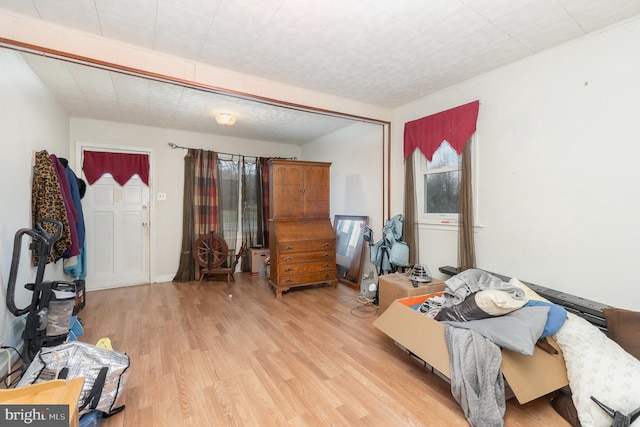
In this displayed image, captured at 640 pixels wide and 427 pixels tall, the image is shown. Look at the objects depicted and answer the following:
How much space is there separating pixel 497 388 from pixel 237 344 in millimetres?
1949

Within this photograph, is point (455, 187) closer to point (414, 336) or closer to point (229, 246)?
point (414, 336)

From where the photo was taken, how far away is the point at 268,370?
203 centimetres

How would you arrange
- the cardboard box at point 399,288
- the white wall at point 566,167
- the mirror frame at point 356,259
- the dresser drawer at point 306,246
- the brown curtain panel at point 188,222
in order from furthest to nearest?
1. the brown curtain panel at point 188,222
2. the mirror frame at point 356,259
3. the dresser drawer at point 306,246
4. the cardboard box at point 399,288
5. the white wall at point 566,167

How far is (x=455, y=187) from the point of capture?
9.80 feet

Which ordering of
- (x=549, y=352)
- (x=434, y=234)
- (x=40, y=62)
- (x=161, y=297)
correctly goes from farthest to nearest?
(x=161, y=297)
(x=434, y=234)
(x=40, y=62)
(x=549, y=352)

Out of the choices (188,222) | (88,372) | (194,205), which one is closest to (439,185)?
(88,372)

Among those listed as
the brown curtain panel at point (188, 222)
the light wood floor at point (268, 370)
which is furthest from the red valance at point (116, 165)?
the light wood floor at point (268, 370)

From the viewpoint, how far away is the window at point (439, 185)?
2996mm

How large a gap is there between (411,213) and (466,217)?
2.31 ft

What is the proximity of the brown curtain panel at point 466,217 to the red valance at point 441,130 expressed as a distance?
0.41ft

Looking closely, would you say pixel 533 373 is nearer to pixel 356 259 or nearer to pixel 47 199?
pixel 356 259

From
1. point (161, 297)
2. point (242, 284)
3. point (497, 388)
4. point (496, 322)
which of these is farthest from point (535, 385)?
point (161, 297)

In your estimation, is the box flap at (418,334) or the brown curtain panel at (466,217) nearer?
the box flap at (418,334)

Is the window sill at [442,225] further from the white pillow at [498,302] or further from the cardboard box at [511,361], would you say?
the cardboard box at [511,361]
